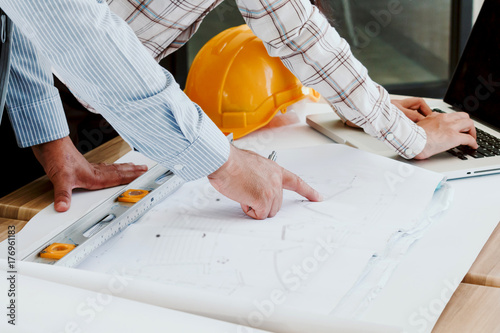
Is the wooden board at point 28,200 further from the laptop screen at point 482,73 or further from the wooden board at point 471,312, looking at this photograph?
the laptop screen at point 482,73

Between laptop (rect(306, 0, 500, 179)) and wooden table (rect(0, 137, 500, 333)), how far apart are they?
32 centimetres

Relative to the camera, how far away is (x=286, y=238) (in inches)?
32.4

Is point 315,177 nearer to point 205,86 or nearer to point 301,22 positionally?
point 301,22

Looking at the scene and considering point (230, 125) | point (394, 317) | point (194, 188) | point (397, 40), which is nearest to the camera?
point (394, 317)

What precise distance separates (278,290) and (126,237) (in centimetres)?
28

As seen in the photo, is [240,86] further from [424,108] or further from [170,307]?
[170,307]

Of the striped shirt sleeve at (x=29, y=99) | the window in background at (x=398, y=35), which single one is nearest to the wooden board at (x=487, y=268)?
the striped shirt sleeve at (x=29, y=99)

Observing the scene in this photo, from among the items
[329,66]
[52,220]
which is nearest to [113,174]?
[52,220]

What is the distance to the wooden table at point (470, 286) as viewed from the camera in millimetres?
625

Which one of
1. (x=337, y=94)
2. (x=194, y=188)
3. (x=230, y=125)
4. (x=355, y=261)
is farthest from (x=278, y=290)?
(x=230, y=125)

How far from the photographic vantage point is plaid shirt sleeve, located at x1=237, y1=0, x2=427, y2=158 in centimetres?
110

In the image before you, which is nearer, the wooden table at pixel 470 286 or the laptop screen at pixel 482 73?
the wooden table at pixel 470 286

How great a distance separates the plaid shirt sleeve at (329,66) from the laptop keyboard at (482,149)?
0.09m

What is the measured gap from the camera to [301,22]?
1.09 metres
